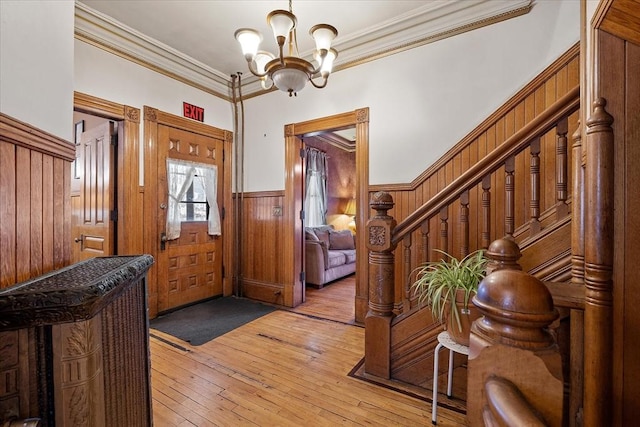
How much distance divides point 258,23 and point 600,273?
3.04 metres

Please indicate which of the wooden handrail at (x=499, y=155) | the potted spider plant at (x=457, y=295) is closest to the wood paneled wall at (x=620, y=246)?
the potted spider plant at (x=457, y=295)

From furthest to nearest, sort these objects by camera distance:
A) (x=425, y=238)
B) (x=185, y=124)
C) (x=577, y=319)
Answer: (x=185, y=124), (x=425, y=238), (x=577, y=319)

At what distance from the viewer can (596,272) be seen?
909 millimetres

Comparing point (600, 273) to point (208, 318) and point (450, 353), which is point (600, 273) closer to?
point (450, 353)

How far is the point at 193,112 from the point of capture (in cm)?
350

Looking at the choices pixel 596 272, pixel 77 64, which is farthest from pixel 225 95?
pixel 596 272

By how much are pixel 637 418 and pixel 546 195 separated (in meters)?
1.64

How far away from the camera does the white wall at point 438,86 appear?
7.35 feet

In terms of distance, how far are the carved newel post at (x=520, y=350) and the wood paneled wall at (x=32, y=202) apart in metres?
1.18

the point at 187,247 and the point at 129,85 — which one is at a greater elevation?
the point at 129,85

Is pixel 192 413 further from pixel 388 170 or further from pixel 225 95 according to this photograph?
pixel 225 95

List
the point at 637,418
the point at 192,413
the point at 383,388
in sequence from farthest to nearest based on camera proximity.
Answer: the point at 383,388
the point at 192,413
the point at 637,418

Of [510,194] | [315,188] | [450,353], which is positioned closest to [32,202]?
[450,353]

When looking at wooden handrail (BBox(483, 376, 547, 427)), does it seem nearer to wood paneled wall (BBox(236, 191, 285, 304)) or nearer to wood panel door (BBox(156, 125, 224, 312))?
wood paneled wall (BBox(236, 191, 285, 304))
